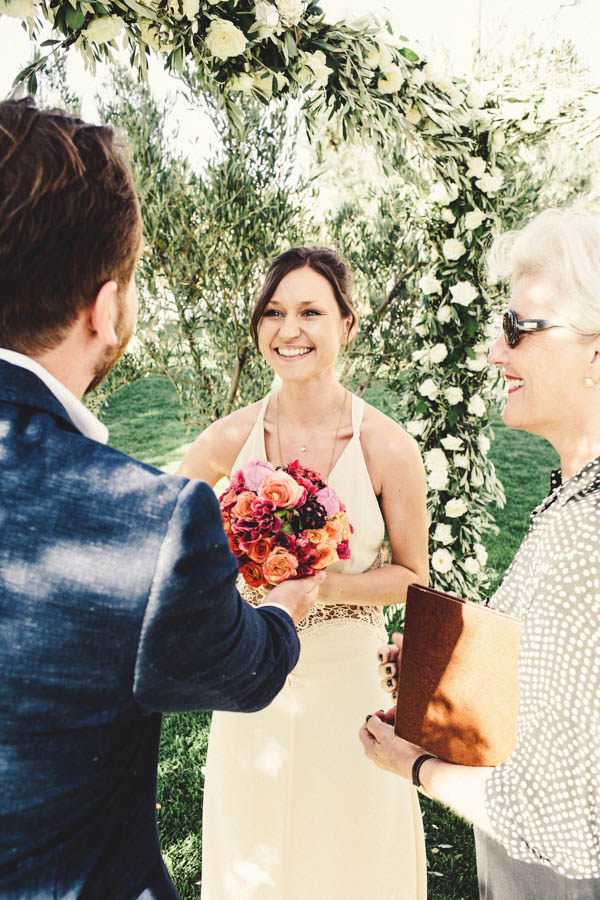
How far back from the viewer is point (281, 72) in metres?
2.88

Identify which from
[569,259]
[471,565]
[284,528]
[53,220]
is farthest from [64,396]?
[471,565]

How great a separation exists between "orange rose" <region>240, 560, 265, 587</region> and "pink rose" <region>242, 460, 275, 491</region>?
0.26 meters

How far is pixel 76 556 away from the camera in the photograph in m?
1.00

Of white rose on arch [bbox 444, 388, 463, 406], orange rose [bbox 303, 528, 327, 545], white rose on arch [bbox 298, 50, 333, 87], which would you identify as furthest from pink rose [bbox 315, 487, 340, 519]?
white rose on arch [bbox 444, 388, 463, 406]

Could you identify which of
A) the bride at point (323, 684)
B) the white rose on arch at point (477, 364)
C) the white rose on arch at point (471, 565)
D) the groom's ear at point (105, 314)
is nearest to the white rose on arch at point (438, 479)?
the white rose on arch at point (471, 565)

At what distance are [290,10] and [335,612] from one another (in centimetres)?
259

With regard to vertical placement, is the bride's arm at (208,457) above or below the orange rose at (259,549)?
above

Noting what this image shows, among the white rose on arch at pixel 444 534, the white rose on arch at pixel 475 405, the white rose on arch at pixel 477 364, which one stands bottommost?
the white rose on arch at pixel 444 534

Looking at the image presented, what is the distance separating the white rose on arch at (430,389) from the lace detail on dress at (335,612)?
254 centimetres

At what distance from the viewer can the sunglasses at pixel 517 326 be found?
1.73m

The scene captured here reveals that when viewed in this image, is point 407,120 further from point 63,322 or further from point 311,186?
point 63,322

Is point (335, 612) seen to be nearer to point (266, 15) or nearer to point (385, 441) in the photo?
point (385, 441)

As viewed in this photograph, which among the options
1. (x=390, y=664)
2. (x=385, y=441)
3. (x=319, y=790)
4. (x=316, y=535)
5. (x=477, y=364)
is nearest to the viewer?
(x=316, y=535)

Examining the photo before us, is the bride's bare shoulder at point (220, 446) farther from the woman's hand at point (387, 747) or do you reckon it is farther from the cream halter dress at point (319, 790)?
the woman's hand at point (387, 747)
